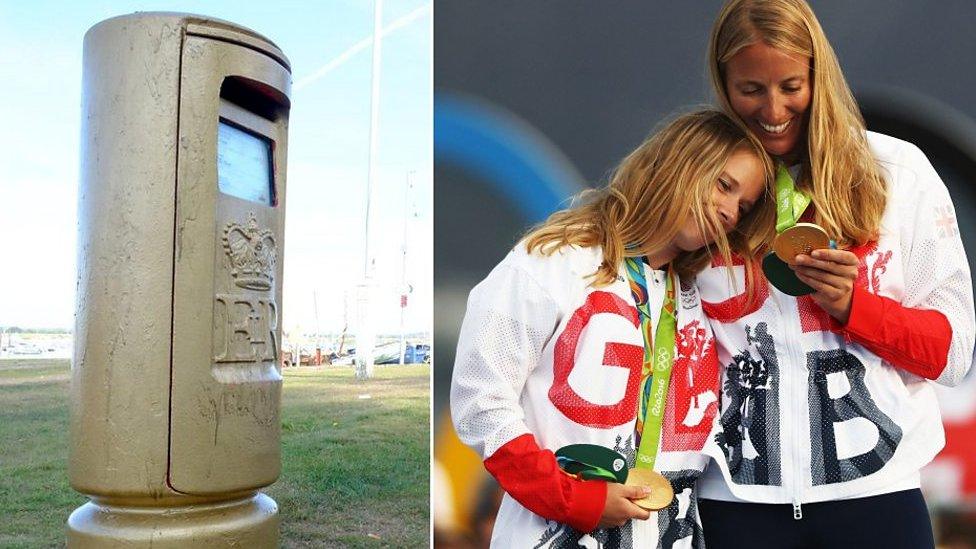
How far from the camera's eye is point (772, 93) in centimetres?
198

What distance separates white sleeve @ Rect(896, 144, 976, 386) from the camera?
194cm

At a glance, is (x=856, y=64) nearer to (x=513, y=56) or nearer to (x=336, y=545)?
(x=513, y=56)

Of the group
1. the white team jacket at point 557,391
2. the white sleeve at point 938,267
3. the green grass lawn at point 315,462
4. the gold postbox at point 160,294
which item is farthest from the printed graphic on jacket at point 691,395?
the green grass lawn at point 315,462

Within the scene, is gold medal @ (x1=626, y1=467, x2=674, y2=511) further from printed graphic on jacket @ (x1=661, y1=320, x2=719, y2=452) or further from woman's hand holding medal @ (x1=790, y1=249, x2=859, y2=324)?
woman's hand holding medal @ (x1=790, y1=249, x2=859, y2=324)

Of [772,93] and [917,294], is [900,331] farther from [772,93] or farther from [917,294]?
[772,93]

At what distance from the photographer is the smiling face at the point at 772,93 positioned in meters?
1.97

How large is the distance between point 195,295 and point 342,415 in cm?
396

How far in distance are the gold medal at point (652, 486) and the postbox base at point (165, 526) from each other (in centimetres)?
125

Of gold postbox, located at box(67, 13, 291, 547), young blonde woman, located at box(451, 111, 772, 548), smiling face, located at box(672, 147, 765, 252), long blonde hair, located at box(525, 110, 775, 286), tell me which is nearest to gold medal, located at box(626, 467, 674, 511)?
young blonde woman, located at box(451, 111, 772, 548)

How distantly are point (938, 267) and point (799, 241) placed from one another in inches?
15.0

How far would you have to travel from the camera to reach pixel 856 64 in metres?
3.00

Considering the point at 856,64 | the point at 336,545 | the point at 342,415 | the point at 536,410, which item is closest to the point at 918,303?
the point at 536,410

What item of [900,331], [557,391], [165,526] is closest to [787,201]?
[900,331]

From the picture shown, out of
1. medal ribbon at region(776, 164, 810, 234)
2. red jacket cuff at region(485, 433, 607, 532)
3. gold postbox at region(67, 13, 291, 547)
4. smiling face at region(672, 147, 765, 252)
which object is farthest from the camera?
gold postbox at region(67, 13, 291, 547)
